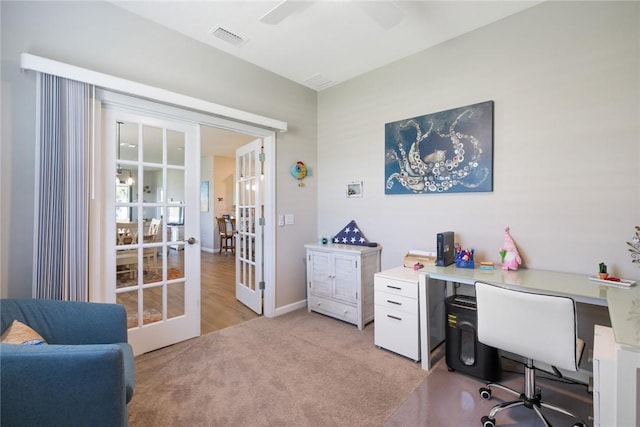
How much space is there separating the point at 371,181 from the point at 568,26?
203 cm

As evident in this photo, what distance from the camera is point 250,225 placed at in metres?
3.58

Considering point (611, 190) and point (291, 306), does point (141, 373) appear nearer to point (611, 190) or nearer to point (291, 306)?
point (291, 306)

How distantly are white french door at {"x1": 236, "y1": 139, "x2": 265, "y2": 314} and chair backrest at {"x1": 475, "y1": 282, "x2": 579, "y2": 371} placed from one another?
2449 mm

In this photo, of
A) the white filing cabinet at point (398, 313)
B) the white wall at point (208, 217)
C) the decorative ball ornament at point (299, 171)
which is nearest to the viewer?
the white filing cabinet at point (398, 313)

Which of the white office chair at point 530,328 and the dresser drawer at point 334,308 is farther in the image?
the dresser drawer at point 334,308

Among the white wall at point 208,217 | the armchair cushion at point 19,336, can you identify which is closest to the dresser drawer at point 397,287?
the armchair cushion at point 19,336

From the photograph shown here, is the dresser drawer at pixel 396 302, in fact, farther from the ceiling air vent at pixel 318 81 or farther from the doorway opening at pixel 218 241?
the ceiling air vent at pixel 318 81

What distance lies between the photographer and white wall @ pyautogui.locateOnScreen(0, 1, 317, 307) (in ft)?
6.11

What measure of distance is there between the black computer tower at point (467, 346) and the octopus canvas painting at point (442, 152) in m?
1.06

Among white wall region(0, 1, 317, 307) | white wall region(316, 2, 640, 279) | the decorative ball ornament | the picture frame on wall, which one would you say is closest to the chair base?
white wall region(316, 2, 640, 279)

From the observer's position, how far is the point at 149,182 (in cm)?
251

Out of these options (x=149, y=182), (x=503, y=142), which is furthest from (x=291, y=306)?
(x=503, y=142)

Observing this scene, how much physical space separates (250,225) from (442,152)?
237 centimetres

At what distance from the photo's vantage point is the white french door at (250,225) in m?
3.41
